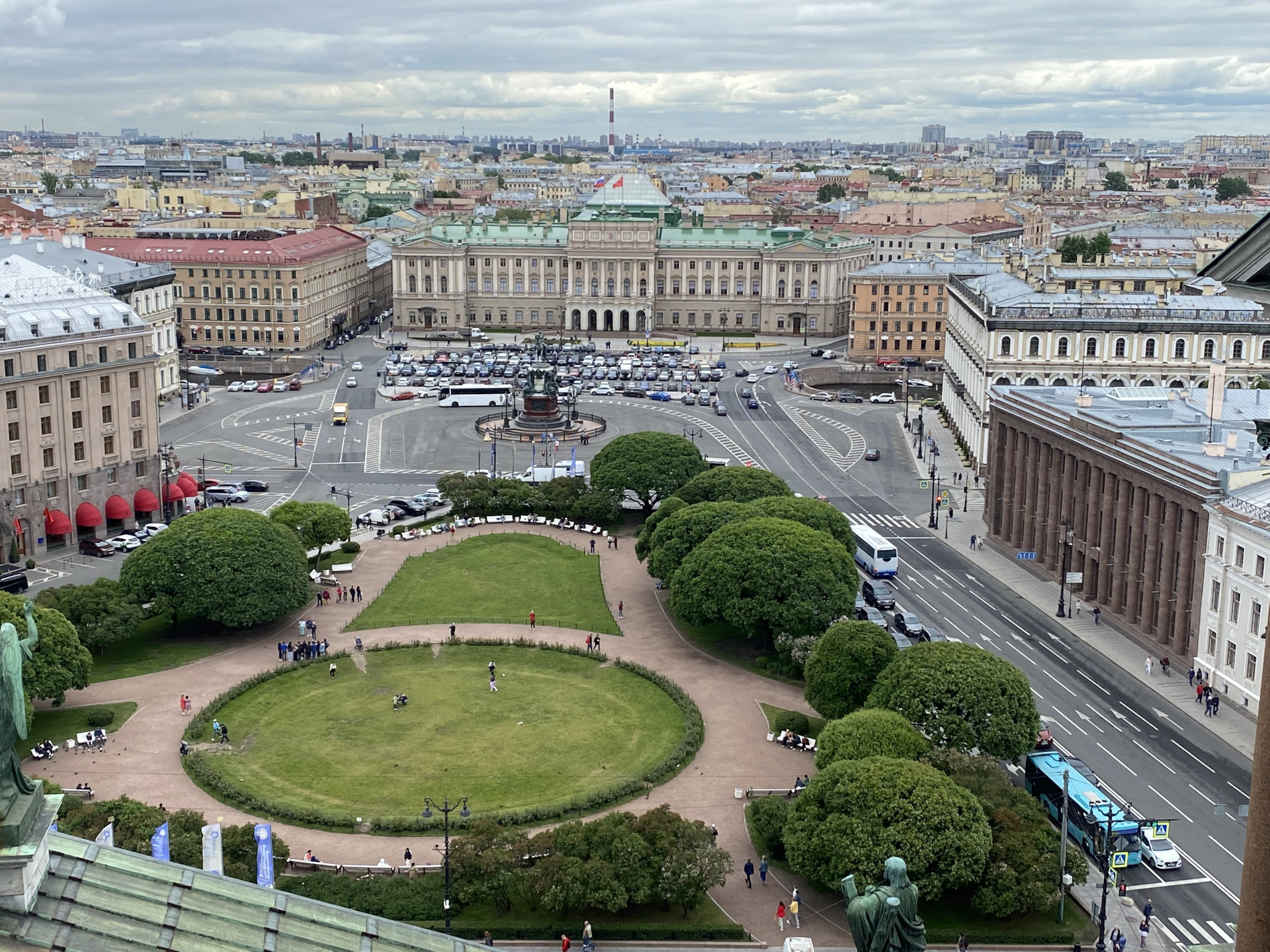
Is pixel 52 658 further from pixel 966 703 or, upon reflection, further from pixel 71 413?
pixel 966 703

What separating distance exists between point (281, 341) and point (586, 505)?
9374 centimetres

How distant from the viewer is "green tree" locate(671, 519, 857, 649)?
8025 cm

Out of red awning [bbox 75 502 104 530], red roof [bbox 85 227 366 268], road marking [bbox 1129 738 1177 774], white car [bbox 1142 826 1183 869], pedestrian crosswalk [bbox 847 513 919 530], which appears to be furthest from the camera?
red roof [bbox 85 227 366 268]

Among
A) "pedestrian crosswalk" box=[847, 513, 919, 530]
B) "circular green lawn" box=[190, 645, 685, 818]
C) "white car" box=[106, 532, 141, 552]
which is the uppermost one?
"pedestrian crosswalk" box=[847, 513, 919, 530]

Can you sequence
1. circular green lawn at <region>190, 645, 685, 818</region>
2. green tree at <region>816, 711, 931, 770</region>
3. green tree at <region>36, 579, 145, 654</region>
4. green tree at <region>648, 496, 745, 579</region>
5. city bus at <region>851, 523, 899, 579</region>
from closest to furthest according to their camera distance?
green tree at <region>816, 711, 931, 770</region>, circular green lawn at <region>190, 645, 685, 818</region>, green tree at <region>36, 579, 145, 654</region>, green tree at <region>648, 496, 745, 579</region>, city bus at <region>851, 523, 899, 579</region>

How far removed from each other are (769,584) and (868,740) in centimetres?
2095

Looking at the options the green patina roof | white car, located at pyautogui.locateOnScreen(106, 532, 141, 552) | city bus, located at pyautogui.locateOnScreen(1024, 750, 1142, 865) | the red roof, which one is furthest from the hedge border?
the red roof

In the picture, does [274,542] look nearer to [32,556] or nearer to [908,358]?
[32,556]

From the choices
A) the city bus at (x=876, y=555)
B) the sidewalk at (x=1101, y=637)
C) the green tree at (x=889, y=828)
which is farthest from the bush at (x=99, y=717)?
the sidewalk at (x=1101, y=637)

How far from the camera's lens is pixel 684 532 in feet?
298

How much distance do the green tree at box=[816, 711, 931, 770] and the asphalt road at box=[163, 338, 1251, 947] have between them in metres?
9.96

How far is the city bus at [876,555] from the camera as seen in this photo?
322 ft

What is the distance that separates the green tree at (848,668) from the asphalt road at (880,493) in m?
10.1

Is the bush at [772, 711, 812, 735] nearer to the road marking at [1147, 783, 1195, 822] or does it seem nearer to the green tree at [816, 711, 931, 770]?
the green tree at [816, 711, 931, 770]
